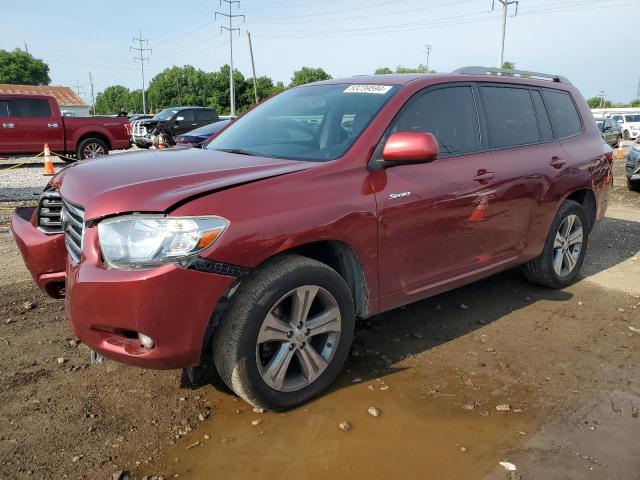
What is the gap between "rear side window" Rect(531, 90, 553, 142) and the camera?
458cm

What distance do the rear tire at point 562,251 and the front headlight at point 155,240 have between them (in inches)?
129

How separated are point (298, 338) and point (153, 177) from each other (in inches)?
43.6

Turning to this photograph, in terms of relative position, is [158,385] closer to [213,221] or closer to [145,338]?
[145,338]

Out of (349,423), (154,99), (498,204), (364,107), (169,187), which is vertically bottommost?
(349,423)

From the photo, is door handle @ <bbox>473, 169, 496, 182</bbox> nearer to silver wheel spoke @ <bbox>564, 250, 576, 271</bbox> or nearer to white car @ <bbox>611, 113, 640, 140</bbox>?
silver wheel spoke @ <bbox>564, 250, 576, 271</bbox>

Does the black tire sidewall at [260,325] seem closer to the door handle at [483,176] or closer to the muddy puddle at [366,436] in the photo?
the muddy puddle at [366,436]

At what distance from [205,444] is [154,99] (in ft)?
359

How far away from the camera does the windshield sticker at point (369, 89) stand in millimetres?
3527

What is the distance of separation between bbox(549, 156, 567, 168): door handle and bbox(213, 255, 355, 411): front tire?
2.41 m

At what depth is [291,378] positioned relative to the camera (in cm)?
297

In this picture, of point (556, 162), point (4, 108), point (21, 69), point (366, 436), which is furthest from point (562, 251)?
point (21, 69)

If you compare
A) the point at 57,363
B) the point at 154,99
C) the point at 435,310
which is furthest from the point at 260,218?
the point at 154,99

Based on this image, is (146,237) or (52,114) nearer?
(146,237)

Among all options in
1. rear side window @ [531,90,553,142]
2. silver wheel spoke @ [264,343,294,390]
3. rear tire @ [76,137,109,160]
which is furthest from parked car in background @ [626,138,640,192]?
rear tire @ [76,137,109,160]
